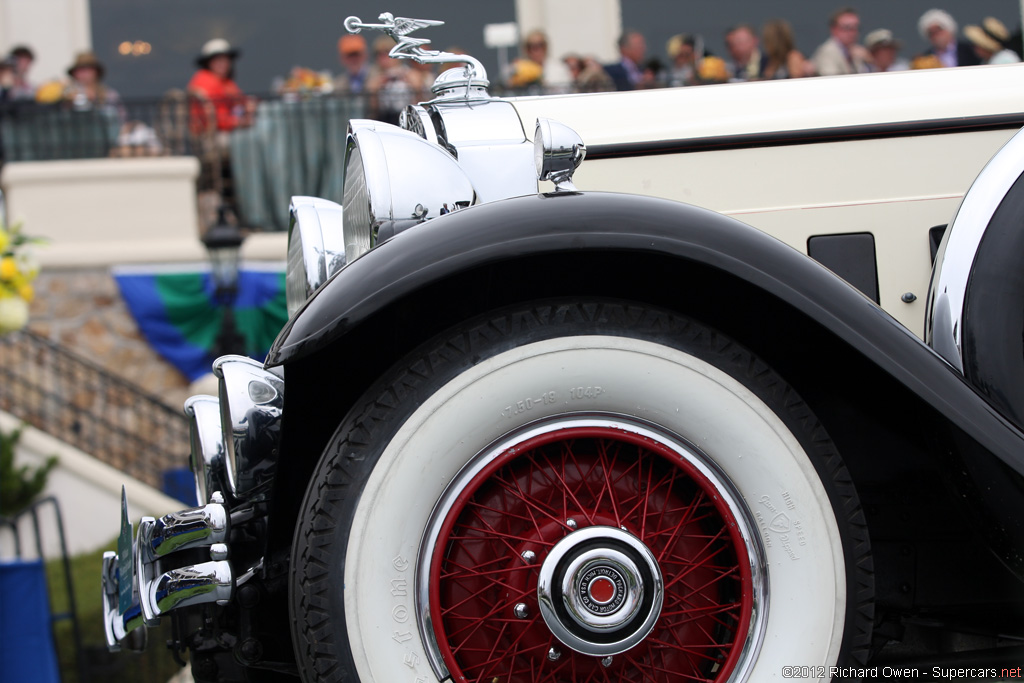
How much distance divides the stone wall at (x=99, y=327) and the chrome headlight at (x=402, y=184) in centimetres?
744

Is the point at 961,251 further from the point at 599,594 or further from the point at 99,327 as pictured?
the point at 99,327

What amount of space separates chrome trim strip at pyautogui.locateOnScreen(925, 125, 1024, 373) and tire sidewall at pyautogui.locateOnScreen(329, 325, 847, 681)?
320mm

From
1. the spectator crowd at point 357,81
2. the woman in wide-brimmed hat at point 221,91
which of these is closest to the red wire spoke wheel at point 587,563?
the spectator crowd at point 357,81

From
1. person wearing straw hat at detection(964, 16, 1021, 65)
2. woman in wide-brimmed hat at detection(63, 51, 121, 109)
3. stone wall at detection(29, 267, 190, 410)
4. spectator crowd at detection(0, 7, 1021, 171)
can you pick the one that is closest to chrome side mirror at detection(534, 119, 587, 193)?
person wearing straw hat at detection(964, 16, 1021, 65)

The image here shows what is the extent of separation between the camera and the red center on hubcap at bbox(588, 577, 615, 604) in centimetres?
151

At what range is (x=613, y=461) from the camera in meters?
1.60

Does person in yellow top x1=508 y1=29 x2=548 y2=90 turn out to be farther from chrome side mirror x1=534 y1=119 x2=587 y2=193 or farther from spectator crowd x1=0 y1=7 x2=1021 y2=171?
chrome side mirror x1=534 y1=119 x2=587 y2=193

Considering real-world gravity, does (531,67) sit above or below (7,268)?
above

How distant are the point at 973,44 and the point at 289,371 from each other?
6.19 metres

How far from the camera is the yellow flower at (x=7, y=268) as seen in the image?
13.2 feet

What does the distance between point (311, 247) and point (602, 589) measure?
1.39 metres

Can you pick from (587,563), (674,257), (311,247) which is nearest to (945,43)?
(311,247)

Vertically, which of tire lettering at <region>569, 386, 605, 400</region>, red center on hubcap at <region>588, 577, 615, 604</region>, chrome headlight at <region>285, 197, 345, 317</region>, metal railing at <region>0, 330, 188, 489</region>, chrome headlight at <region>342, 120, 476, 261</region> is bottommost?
metal railing at <region>0, 330, 188, 489</region>

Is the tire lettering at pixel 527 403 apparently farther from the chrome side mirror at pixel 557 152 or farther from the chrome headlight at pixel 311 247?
the chrome headlight at pixel 311 247
